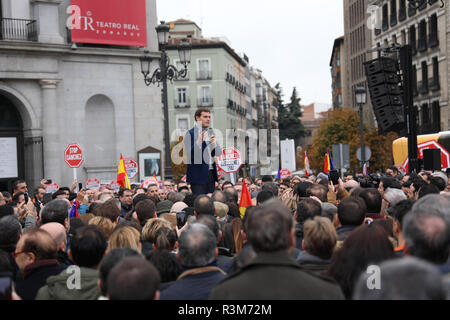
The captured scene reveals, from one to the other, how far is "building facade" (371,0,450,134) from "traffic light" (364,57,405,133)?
3200 cm

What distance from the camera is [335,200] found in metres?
10.5

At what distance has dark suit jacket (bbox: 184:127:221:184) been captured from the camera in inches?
414

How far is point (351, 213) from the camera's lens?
19.8 ft

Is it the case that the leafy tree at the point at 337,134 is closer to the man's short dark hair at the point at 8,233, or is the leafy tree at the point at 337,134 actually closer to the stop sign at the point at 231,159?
the stop sign at the point at 231,159

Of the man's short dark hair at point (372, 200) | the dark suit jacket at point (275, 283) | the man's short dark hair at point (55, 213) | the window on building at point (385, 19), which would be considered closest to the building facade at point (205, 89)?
the window on building at point (385, 19)

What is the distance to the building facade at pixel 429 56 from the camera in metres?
45.1

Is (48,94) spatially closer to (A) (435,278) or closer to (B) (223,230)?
(B) (223,230)

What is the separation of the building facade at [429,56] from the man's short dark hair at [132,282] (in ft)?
141

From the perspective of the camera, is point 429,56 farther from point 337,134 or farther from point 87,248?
point 87,248

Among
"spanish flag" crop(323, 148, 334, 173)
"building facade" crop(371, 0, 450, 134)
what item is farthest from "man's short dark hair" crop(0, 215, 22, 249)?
"building facade" crop(371, 0, 450, 134)

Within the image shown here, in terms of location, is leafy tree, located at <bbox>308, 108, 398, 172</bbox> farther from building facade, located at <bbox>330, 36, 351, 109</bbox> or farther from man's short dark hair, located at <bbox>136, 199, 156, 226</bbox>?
man's short dark hair, located at <bbox>136, 199, 156, 226</bbox>

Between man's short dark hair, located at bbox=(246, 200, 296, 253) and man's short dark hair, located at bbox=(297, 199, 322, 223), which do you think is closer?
man's short dark hair, located at bbox=(246, 200, 296, 253)

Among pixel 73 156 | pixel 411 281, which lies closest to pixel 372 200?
pixel 411 281
